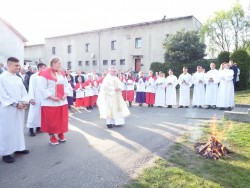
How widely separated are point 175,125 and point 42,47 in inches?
1924

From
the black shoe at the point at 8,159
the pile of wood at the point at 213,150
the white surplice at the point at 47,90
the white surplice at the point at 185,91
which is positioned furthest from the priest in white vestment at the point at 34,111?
the white surplice at the point at 185,91

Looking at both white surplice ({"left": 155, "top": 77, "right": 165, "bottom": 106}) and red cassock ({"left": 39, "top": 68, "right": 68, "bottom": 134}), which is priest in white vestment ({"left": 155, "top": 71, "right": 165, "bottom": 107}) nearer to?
white surplice ({"left": 155, "top": 77, "right": 165, "bottom": 106})

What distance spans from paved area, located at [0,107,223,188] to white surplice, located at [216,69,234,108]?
4766 mm

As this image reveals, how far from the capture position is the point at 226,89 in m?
13.4

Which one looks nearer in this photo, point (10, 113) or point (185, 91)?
point (10, 113)

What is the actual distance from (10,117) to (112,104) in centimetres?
398

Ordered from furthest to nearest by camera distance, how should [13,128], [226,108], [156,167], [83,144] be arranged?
1. [226,108]
2. [83,144]
3. [13,128]
4. [156,167]

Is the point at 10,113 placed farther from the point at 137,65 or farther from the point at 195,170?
the point at 137,65

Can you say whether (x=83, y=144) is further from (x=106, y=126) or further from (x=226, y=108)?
(x=226, y=108)

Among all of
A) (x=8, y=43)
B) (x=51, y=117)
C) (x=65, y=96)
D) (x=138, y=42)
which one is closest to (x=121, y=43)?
(x=138, y=42)

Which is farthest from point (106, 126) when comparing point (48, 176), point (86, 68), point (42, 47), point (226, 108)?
point (42, 47)

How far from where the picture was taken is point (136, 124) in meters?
9.77

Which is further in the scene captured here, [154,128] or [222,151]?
[154,128]

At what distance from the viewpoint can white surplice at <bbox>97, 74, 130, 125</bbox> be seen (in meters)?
9.30
